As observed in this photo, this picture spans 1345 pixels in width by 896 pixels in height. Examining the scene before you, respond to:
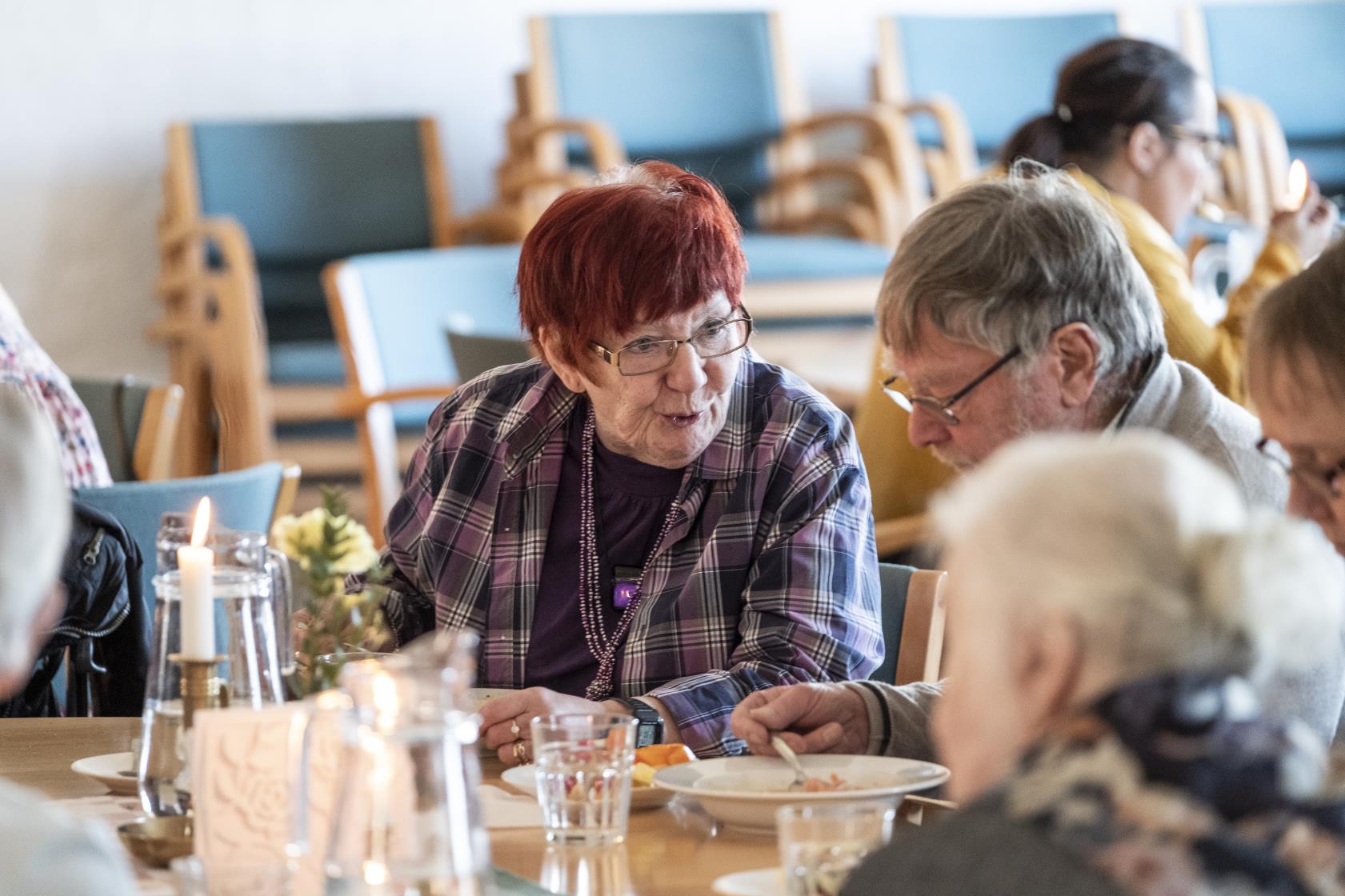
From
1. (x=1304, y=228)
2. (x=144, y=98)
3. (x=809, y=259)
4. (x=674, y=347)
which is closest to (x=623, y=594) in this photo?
(x=674, y=347)

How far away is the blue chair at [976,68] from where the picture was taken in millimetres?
6012

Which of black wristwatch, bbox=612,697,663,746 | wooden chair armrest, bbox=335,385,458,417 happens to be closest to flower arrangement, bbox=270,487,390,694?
black wristwatch, bbox=612,697,663,746

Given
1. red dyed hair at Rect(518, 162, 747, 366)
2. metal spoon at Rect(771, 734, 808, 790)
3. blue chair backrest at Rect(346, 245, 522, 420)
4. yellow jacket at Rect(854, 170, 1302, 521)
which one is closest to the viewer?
metal spoon at Rect(771, 734, 808, 790)

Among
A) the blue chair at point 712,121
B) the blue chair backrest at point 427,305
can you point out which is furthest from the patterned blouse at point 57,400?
the blue chair at point 712,121

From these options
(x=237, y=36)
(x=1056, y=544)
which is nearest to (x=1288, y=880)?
(x=1056, y=544)

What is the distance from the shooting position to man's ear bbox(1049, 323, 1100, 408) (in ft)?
6.12

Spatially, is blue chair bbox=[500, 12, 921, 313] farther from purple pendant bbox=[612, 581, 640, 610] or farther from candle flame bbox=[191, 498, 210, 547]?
candle flame bbox=[191, 498, 210, 547]

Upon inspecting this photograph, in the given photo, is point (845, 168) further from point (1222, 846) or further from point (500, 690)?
point (1222, 846)

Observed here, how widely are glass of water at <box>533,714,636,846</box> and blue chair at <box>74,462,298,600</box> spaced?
44.7 inches

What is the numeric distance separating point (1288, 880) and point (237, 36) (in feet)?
17.6

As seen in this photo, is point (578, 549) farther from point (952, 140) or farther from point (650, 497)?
point (952, 140)

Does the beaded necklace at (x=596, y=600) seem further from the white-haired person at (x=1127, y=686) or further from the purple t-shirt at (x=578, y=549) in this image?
the white-haired person at (x=1127, y=686)

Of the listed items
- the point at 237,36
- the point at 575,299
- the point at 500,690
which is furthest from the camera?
the point at 237,36

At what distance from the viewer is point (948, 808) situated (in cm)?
147
